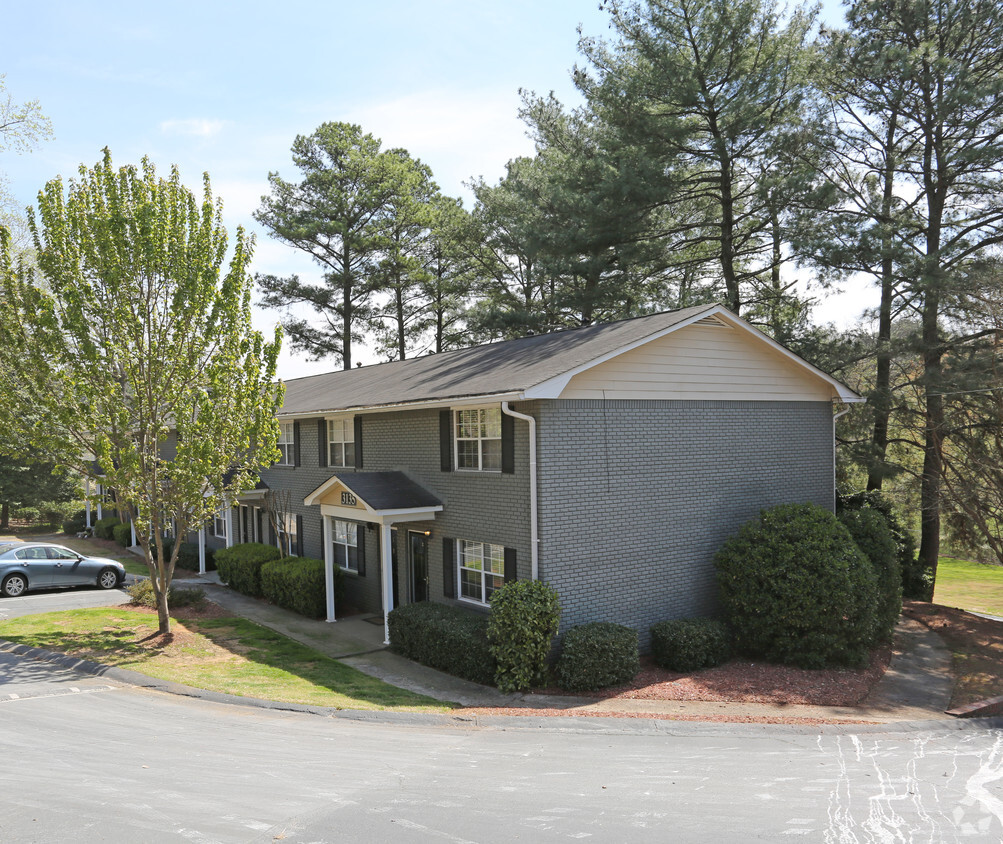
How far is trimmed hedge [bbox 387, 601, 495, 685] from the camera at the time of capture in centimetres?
1315

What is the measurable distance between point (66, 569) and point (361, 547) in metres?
Answer: 9.16

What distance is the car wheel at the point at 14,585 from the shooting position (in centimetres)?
2039

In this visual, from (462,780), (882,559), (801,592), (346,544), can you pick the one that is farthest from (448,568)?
(882,559)

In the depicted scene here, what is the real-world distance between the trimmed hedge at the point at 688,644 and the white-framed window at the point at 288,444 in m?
12.9

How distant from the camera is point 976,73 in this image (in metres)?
19.5

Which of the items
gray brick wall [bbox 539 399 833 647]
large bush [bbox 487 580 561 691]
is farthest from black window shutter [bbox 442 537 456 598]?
gray brick wall [bbox 539 399 833 647]

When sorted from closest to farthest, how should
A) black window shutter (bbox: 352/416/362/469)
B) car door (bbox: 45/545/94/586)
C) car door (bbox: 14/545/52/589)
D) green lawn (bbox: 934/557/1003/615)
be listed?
black window shutter (bbox: 352/416/362/469) → car door (bbox: 14/545/52/589) → car door (bbox: 45/545/94/586) → green lawn (bbox: 934/557/1003/615)

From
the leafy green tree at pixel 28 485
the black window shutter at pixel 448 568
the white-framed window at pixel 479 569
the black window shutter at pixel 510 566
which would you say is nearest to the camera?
the black window shutter at pixel 510 566

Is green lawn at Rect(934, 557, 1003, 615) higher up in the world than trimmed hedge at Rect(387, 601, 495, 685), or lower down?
lower down

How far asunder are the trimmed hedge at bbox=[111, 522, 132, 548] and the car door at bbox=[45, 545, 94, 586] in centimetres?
847

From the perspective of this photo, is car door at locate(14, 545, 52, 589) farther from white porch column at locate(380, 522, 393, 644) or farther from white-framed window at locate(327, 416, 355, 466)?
white porch column at locate(380, 522, 393, 644)

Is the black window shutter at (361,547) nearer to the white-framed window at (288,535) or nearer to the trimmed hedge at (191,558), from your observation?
the white-framed window at (288,535)

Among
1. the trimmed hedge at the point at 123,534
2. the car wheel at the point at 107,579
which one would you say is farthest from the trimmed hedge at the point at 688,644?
the trimmed hedge at the point at 123,534

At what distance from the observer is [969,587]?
107ft
